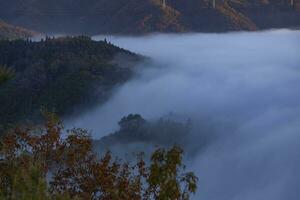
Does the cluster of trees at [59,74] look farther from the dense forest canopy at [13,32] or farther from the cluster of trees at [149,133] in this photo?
the dense forest canopy at [13,32]

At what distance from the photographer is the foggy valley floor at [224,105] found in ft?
140

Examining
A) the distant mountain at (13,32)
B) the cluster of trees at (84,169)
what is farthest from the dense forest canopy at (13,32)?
the cluster of trees at (84,169)

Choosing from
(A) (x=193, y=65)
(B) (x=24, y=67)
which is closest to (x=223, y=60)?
(A) (x=193, y=65)

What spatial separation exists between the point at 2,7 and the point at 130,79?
271ft

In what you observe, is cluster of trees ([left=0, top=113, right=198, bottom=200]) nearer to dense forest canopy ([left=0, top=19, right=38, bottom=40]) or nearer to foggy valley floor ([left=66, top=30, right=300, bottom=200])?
foggy valley floor ([left=66, top=30, right=300, bottom=200])

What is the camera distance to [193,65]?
85.8m

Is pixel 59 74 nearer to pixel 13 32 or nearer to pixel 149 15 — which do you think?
pixel 13 32

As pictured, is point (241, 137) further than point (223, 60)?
No

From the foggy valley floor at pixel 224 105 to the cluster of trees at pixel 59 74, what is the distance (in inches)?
69.8

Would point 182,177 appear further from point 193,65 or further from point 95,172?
point 193,65

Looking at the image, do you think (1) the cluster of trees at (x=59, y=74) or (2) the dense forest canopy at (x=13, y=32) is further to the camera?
(2) the dense forest canopy at (x=13, y=32)

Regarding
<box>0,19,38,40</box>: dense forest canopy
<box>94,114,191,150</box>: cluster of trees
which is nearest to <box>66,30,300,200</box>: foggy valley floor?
<box>94,114,191,150</box>: cluster of trees

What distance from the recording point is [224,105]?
2453 inches

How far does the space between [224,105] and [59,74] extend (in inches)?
685
